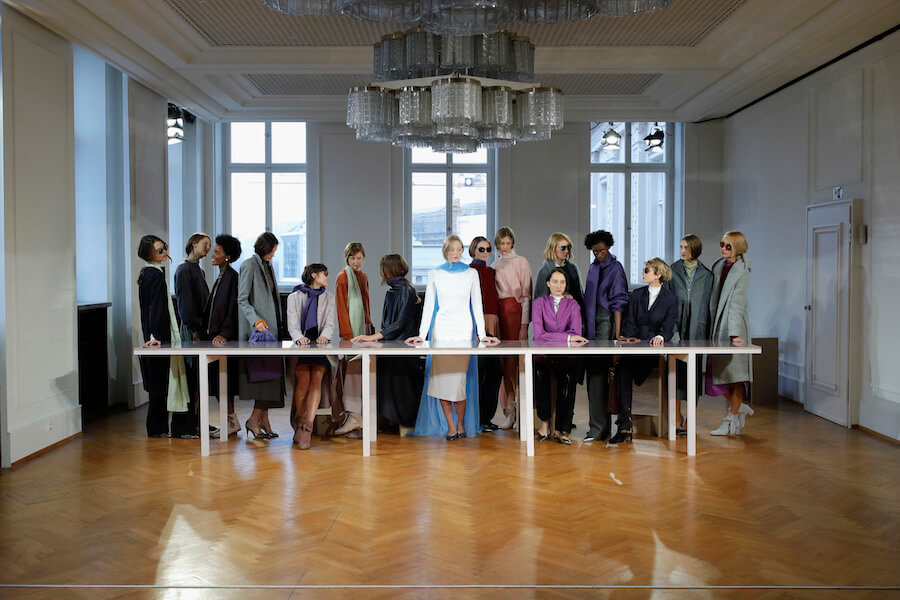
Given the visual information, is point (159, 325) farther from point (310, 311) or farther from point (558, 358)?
point (558, 358)

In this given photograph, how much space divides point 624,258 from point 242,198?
574 centimetres

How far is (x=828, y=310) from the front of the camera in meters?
→ 7.32

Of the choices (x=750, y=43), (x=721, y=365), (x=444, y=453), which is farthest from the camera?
(x=750, y=43)

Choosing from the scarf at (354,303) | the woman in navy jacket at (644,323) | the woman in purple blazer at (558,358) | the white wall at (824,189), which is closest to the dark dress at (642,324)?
the woman in navy jacket at (644,323)

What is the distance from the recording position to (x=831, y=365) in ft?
23.7

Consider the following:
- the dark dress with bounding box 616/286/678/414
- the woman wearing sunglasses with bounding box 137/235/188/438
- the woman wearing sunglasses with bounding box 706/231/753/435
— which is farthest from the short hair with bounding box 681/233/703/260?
the woman wearing sunglasses with bounding box 137/235/188/438

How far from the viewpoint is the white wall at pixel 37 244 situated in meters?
5.54

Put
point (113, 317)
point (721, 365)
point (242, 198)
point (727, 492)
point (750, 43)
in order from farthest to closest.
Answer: point (242, 198), point (113, 317), point (750, 43), point (721, 365), point (727, 492)

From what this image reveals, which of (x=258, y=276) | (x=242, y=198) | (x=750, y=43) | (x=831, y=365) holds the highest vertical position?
(x=750, y=43)

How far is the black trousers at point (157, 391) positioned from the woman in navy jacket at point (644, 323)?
375cm

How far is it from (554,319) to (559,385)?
0.55 meters

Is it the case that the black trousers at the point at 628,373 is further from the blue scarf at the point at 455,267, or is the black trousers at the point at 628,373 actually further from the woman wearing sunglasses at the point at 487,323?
the blue scarf at the point at 455,267

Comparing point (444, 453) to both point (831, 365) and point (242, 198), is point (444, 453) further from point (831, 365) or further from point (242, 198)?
point (242, 198)

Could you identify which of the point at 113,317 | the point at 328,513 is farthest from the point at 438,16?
the point at 113,317
